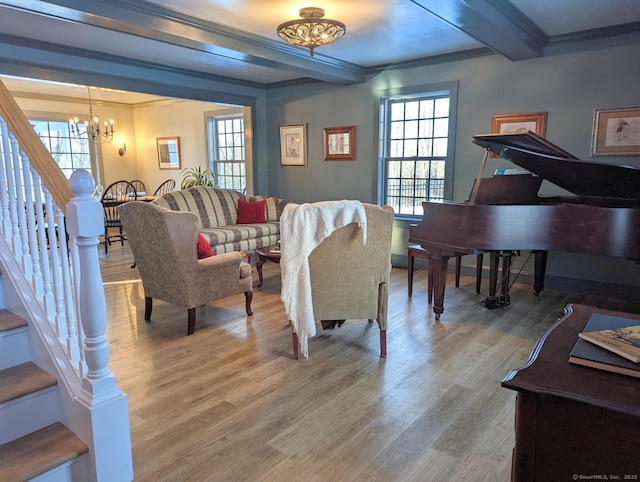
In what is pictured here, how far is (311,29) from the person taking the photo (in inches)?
142

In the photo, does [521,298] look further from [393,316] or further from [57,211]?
[57,211]

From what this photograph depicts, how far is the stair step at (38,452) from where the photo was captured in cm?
148

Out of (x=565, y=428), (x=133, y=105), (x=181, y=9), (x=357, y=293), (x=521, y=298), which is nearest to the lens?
(x=565, y=428)

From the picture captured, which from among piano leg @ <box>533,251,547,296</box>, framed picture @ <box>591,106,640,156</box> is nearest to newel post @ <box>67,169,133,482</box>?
piano leg @ <box>533,251,547,296</box>

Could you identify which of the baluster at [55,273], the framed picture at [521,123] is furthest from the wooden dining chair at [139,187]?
the baluster at [55,273]

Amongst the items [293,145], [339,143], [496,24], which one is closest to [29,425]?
[496,24]

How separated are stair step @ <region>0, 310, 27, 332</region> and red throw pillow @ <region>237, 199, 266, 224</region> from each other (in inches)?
155

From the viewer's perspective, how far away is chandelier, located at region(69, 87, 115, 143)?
26.4ft

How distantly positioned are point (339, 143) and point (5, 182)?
474 centimetres

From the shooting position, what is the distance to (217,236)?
4969 mm

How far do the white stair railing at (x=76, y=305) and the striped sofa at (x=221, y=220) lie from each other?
10.0 ft

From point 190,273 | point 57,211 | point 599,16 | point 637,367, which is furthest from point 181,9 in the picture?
point 637,367

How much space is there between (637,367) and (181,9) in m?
3.99

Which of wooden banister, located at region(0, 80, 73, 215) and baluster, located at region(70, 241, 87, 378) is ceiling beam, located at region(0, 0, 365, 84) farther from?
baluster, located at region(70, 241, 87, 378)
